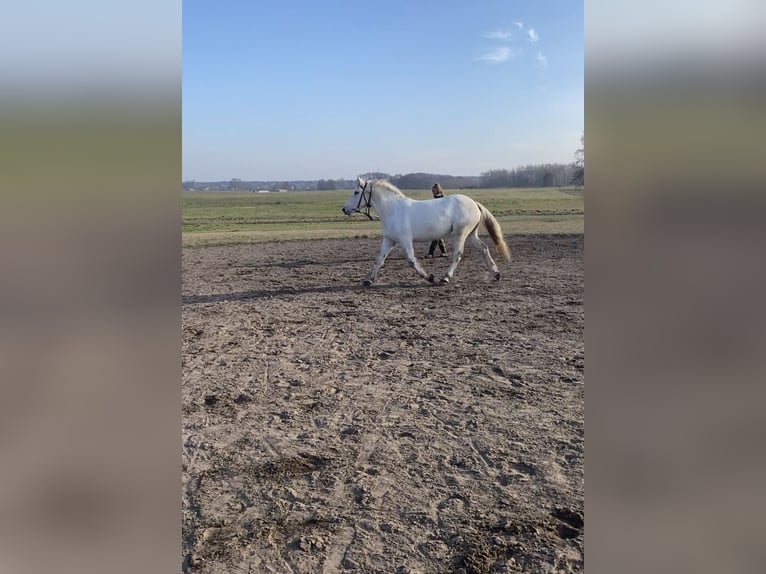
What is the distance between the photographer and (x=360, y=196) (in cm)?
841

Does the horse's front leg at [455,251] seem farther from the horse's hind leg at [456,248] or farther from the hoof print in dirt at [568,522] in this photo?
the hoof print in dirt at [568,522]

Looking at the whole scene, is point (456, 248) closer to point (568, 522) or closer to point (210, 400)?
point (210, 400)

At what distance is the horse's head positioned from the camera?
8352 mm

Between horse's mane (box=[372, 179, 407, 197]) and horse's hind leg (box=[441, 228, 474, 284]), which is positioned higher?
horse's mane (box=[372, 179, 407, 197])

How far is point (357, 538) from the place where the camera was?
2.55 metres

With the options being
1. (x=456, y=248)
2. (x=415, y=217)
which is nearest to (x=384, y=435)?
(x=415, y=217)

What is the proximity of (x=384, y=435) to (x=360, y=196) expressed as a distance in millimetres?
5337

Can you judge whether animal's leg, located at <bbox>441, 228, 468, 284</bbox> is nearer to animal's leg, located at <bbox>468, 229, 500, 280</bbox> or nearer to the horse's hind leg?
the horse's hind leg

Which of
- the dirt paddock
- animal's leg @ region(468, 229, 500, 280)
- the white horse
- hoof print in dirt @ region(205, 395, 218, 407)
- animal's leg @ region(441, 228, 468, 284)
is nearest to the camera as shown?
the dirt paddock

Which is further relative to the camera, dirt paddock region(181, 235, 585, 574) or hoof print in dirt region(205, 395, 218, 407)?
hoof print in dirt region(205, 395, 218, 407)

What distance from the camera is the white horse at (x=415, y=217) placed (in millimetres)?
8281

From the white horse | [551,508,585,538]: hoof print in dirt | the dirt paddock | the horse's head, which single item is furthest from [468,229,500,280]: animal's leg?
[551,508,585,538]: hoof print in dirt
